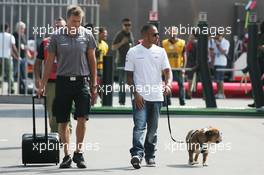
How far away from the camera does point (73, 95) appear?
1088cm

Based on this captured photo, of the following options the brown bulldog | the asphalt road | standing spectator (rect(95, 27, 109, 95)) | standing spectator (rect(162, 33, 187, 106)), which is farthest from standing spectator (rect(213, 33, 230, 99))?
the brown bulldog

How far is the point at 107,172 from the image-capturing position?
10.6 m

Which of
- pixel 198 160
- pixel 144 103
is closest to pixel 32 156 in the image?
pixel 144 103

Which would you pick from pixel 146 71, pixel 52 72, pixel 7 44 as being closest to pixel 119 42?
pixel 7 44

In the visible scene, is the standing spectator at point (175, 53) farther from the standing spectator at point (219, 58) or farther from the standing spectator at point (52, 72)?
the standing spectator at point (52, 72)

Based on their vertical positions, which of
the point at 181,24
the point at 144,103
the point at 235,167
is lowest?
the point at 235,167

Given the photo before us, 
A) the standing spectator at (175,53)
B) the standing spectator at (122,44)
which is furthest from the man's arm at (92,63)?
the standing spectator at (175,53)

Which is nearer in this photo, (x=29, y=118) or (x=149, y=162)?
(x=149, y=162)

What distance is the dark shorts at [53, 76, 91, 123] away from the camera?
10820mm

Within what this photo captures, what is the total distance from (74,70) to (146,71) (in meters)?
0.88

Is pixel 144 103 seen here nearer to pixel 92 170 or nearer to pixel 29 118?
pixel 92 170

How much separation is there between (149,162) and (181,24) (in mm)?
16240

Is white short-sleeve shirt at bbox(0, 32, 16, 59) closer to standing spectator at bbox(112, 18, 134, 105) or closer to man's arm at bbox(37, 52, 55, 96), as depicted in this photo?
standing spectator at bbox(112, 18, 134, 105)

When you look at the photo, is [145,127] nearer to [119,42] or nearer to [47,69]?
[47,69]
